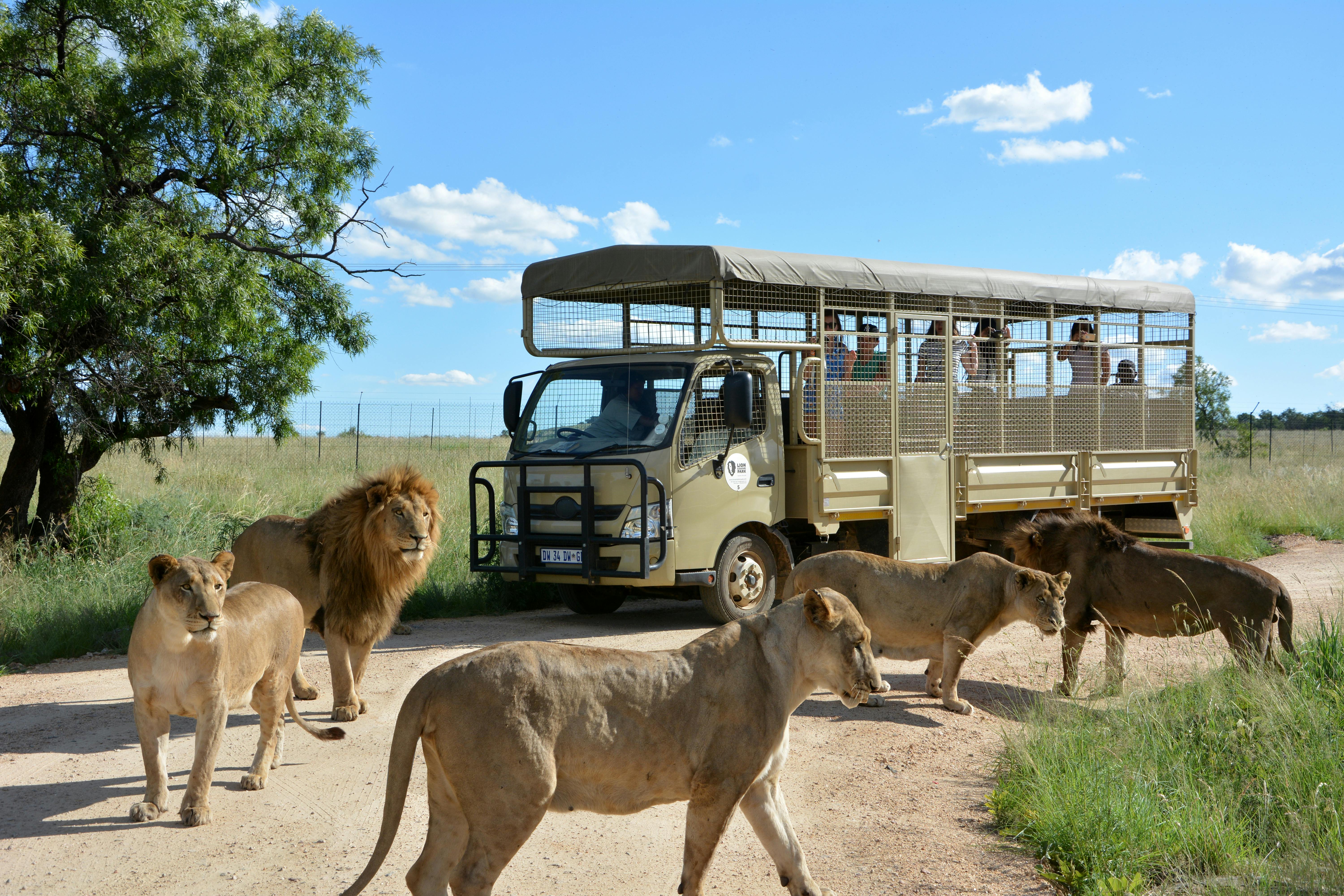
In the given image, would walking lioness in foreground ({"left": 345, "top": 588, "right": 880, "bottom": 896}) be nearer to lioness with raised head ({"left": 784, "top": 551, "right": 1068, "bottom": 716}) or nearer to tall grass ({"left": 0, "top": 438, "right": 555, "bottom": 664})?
lioness with raised head ({"left": 784, "top": 551, "right": 1068, "bottom": 716})

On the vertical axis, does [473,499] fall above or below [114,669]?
above

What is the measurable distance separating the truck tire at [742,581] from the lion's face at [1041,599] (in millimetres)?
3091

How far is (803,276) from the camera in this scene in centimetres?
1011

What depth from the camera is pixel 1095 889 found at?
4332 mm

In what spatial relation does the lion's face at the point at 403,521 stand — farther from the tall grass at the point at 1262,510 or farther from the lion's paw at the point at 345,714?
the tall grass at the point at 1262,510

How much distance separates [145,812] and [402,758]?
234 centimetres

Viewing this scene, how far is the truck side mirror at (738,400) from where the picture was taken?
9.48 m

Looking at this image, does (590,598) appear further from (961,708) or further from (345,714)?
(961,708)

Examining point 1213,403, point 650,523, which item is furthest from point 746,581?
point 1213,403

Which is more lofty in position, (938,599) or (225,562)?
(225,562)

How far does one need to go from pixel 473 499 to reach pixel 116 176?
17.1ft

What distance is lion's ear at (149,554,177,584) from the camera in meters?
4.96

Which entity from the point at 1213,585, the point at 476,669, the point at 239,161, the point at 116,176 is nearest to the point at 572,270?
the point at 239,161

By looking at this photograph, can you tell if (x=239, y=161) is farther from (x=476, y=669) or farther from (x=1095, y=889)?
(x=1095, y=889)
